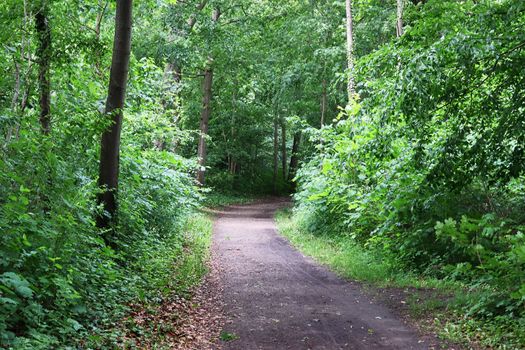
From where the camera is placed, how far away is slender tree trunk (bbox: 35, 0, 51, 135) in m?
7.52

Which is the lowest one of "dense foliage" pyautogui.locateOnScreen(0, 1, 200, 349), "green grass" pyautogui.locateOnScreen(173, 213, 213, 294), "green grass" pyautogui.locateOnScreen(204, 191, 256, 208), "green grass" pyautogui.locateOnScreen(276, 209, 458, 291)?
"green grass" pyautogui.locateOnScreen(204, 191, 256, 208)

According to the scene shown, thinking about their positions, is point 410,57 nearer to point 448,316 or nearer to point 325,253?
point 448,316

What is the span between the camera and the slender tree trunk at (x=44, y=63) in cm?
752

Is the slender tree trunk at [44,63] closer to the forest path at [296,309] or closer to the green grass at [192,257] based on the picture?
the green grass at [192,257]

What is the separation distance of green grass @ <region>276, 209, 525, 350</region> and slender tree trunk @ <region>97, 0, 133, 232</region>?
5246 millimetres

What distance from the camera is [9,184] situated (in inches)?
213

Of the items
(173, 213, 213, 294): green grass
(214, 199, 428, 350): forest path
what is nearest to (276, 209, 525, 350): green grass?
(214, 199, 428, 350): forest path

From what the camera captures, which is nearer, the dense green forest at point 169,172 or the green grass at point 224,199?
the dense green forest at point 169,172

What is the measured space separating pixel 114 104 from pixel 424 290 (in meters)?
6.50

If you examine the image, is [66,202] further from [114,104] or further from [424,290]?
[424,290]

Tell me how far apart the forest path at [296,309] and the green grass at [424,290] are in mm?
425

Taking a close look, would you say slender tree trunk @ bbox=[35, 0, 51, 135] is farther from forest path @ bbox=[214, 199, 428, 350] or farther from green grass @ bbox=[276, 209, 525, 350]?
green grass @ bbox=[276, 209, 525, 350]

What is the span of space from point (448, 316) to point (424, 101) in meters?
3.35

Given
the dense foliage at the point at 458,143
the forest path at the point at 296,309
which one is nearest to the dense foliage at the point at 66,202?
the forest path at the point at 296,309
